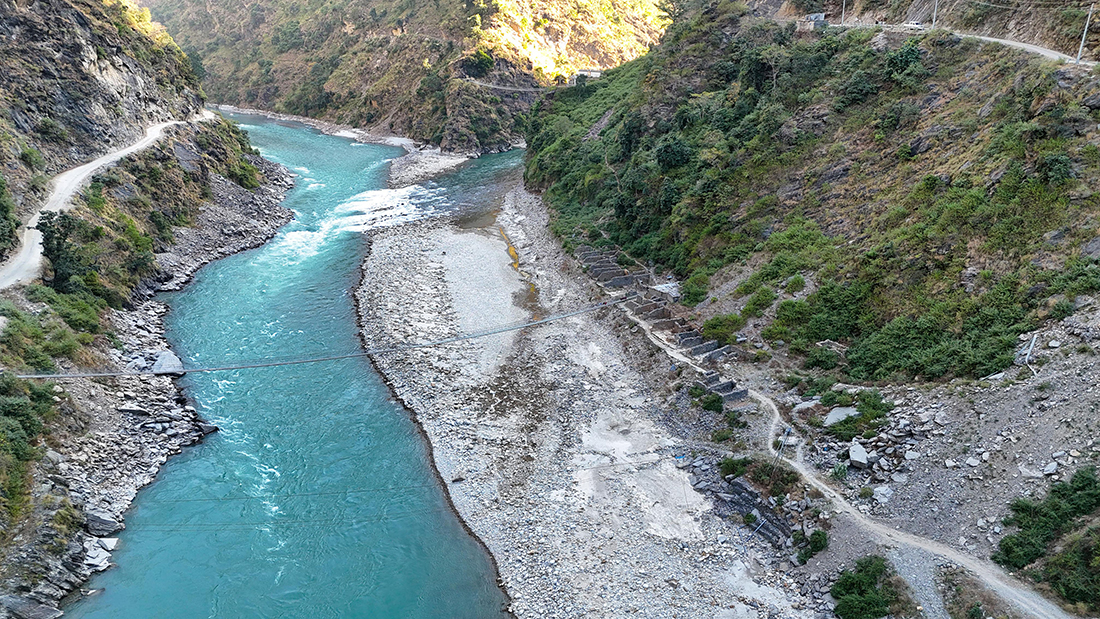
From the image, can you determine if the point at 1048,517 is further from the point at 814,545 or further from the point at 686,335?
the point at 686,335

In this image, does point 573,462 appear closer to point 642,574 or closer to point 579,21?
point 642,574

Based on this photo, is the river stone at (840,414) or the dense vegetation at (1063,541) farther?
the river stone at (840,414)

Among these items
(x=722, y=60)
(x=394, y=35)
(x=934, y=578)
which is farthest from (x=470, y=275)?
(x=394, y=35)

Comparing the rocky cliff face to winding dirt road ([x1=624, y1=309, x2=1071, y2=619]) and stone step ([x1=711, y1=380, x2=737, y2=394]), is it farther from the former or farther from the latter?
winding dirt road ([x1=624, y1=309, x2=1071, y2=619])

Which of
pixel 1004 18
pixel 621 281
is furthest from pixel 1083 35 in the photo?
pixel 621 281

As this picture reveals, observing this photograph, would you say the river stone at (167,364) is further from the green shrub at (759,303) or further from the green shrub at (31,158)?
the green shrub at (759,303)

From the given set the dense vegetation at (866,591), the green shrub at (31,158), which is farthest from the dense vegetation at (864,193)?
the green shrub at (31,158)

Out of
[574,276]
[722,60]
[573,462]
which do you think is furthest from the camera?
[722,60]
